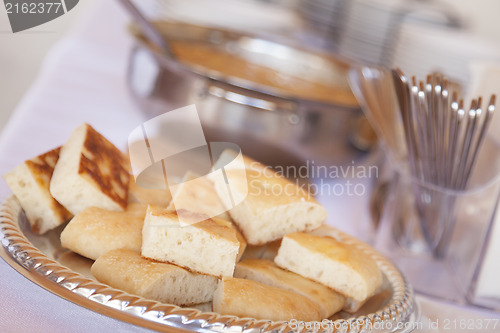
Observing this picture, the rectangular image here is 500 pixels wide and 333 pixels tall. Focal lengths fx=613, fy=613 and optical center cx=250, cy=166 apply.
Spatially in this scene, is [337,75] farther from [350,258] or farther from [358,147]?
[350,258]

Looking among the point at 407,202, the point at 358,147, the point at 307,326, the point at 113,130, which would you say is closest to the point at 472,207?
the point at 407,202

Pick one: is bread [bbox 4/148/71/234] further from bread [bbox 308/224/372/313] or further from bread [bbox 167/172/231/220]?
bread [bbox 308/224/372/313]

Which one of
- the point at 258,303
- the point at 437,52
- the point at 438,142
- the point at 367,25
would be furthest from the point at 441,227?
the point at 367,25

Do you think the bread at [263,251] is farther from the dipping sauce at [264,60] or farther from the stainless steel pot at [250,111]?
the dipping sauce at [264,60]

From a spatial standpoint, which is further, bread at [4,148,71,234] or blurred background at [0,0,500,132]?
blurred background at [0,0,500,132]

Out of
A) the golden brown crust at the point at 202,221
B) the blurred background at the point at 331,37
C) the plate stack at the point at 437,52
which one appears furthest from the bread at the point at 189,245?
the plate stack at the point at 437,52

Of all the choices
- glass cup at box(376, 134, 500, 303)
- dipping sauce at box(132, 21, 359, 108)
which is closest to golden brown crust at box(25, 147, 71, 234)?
glass cup at box(376, 134, 500, 303)
